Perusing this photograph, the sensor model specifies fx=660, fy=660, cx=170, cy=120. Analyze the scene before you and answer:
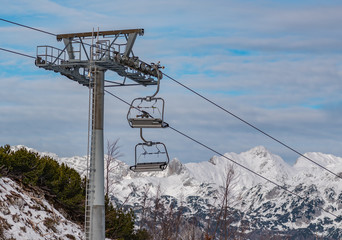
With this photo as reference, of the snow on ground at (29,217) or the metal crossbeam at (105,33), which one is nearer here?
the metal crossbeam at (105,33)

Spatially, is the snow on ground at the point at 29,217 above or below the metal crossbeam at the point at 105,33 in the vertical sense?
below

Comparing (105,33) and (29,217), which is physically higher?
(105,33)

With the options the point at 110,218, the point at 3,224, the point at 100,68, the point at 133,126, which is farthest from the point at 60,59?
the point at 110,218

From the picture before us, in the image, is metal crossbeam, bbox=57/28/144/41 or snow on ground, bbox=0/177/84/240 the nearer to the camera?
metal crossbeam, bbox=57/28/144/41

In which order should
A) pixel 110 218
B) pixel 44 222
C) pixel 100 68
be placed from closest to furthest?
pixel 100 68, pixel 44 222, pixel 110 218

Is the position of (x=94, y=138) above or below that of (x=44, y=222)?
above

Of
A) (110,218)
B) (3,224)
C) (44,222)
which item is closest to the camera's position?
(3,224)

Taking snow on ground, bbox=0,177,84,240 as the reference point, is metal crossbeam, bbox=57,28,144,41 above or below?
above

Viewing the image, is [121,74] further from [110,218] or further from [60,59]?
[110,218]

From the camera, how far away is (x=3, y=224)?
3294cm

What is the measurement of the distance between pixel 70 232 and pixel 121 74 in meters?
11.7

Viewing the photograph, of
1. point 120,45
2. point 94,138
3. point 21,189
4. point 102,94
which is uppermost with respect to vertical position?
point 120,45

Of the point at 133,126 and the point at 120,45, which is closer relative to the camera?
the point at 133,126

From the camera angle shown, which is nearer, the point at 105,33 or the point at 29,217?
A: the point at 105,33
